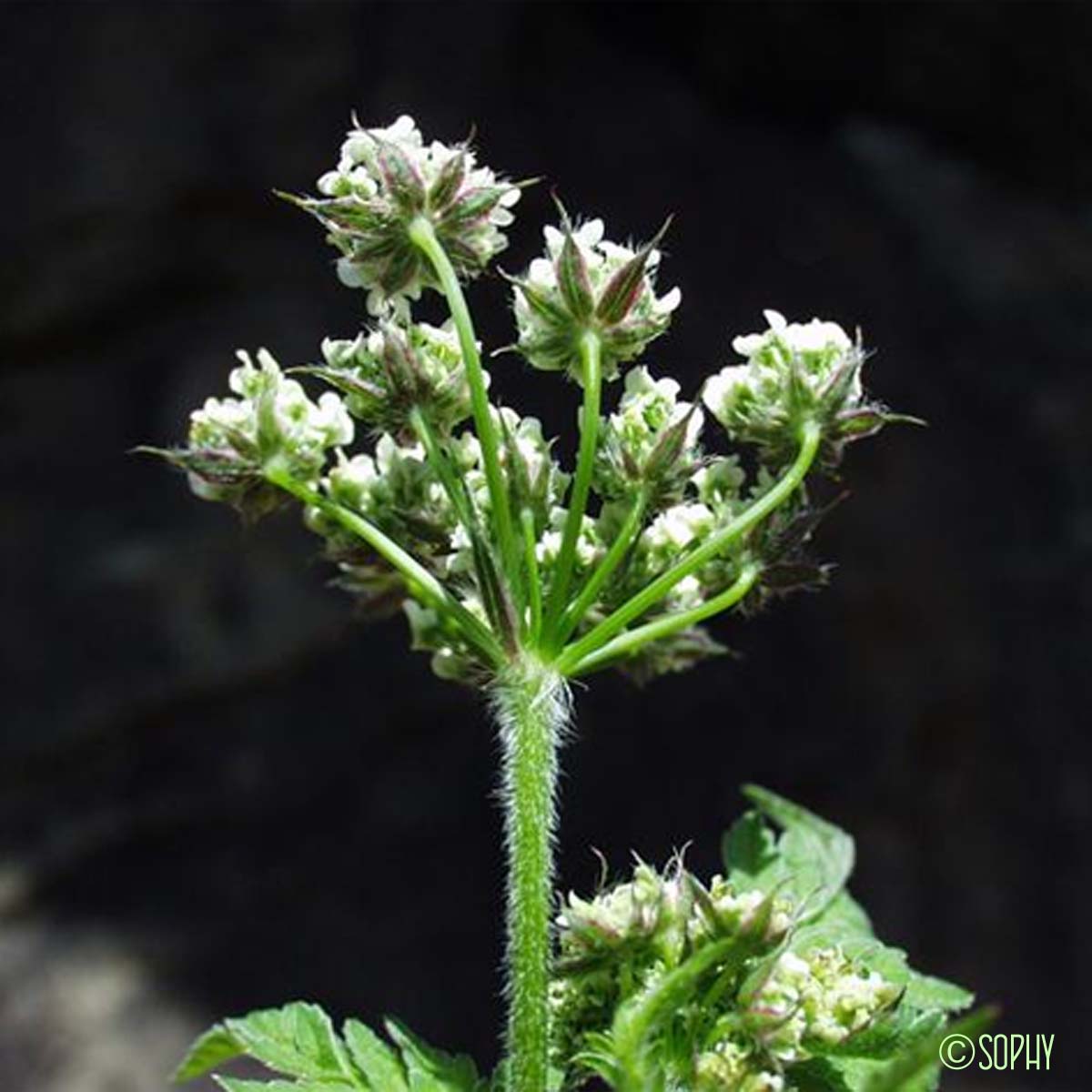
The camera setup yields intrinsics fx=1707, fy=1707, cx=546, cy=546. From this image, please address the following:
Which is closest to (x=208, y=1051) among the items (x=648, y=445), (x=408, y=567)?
(x=408, y=567)

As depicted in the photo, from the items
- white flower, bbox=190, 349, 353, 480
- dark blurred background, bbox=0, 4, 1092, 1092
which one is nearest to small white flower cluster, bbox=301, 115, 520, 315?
white flower, bbox=190, 349, 353, 480

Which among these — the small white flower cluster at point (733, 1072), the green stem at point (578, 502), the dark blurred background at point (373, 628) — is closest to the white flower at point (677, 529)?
the green stem at point (578, 502)

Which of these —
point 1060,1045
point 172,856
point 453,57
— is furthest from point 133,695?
point 1060,1045

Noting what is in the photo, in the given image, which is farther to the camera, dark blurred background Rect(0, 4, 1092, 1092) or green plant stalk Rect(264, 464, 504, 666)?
dark blurred background Rect(0, 4, 1092, 1092)

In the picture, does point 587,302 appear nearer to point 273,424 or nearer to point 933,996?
point 273,424

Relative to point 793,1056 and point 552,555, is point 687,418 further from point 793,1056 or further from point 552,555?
point 793,1056

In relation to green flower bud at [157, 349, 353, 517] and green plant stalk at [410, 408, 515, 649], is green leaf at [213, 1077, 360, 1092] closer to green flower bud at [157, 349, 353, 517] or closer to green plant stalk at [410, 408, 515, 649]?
green plant stalk at [410, 408, 515, 649]

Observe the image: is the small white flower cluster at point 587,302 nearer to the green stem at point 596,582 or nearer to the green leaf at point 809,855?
the green stem at point 596,582
